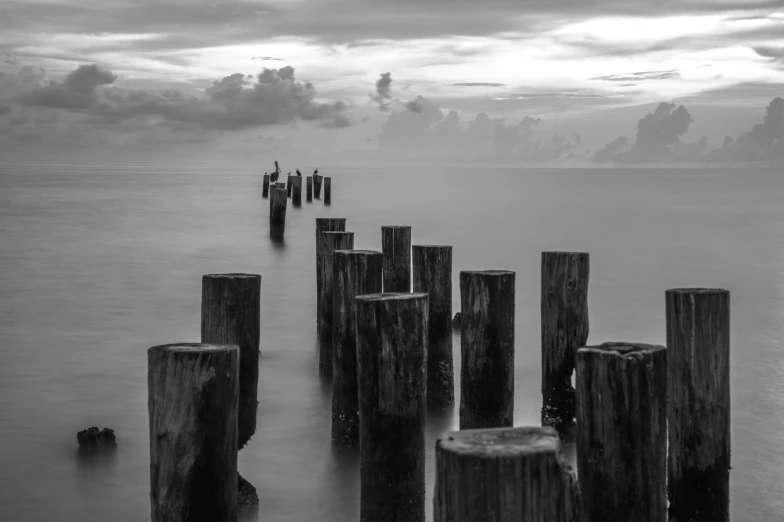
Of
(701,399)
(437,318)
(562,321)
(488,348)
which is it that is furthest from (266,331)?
(701,399)

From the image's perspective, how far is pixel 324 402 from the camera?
24.8 feet

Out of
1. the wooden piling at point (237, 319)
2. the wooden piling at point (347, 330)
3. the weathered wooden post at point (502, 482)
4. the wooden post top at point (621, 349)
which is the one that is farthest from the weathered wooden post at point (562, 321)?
the weathered wooden post at point (502, 482)

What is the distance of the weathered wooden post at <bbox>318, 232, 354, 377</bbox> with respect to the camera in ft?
26.3

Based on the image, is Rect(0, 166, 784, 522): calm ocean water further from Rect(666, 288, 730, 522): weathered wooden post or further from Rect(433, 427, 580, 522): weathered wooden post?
Rect(433, 427, 580, 522): weathered wooden post

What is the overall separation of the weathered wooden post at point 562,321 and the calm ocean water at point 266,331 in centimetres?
73

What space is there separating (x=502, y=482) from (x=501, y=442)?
0.16 meters

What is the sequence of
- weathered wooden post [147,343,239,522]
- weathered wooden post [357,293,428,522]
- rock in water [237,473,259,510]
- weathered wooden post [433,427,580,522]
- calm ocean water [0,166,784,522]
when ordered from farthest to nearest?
1. calm ocean water [0,166,784,522]
2. rock in water [237,473,259,510]
3. weathered wooden post [357,293,428,522]
4. weathered wooden post [147,343,239,522]
5. weathered wooden post [433,427,580,522]

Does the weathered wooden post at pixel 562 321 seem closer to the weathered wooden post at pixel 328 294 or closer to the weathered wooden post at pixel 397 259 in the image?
the weathered wooden post at pixel 397 259

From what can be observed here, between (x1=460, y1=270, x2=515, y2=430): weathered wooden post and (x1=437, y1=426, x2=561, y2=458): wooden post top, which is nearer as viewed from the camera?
(x1=437, y1=426, x2=561, y2=458): wooden post top

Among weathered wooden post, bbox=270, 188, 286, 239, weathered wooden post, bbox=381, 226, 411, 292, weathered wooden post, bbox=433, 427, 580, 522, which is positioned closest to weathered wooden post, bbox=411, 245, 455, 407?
weathered wooden post, bbox=381, 226, 411, 292

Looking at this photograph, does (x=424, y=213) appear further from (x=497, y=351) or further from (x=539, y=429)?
(x=539, y=429)

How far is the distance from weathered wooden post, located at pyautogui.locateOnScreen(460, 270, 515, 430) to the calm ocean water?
603 mm

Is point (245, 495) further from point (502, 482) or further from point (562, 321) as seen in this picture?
point (502, 482)

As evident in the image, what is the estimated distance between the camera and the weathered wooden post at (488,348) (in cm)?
573
